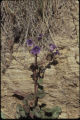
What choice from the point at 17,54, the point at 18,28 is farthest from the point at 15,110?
the point at 18,28

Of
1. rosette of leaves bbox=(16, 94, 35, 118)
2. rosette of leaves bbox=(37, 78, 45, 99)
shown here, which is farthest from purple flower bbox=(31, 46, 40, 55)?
rosette of leaves bbox=(16, 94, 35, 118)

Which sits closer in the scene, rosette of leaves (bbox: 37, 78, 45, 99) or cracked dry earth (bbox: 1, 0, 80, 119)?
rosette of leaves (bbox: 37, 78, 45, 99)

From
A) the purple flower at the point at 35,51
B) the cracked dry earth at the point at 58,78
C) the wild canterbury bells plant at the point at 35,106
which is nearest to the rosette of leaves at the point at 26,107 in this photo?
the wild canterbury bells plant at the point at 35,106

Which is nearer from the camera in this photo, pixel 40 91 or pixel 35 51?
pixel 35 51

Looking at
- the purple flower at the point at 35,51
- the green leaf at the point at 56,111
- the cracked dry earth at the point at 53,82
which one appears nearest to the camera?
the purple flower at the point at 35,51

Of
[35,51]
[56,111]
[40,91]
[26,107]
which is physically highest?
[35,51]

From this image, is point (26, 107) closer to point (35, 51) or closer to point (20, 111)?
point (20, 111)

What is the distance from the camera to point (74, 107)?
2.21 meters

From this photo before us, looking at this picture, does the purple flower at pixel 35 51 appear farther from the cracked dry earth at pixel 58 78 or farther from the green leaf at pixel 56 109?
the green leaf at pixel 56 109

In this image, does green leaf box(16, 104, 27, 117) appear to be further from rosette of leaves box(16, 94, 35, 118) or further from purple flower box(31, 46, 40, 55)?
purple flower box(31, 46, 40, 55)

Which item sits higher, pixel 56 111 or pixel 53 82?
pixel 53 82

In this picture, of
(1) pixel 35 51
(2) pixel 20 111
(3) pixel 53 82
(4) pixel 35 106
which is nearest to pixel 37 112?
(4) pixel 35 106

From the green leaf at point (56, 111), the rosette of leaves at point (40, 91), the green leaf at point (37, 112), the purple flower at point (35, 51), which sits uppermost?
the purple flower at point (35, 51)

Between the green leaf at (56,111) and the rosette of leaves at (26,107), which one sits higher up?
the rosette of leaves at (26,107)
